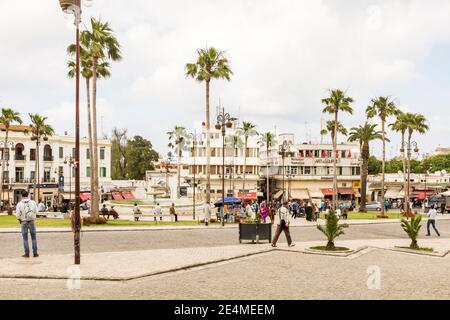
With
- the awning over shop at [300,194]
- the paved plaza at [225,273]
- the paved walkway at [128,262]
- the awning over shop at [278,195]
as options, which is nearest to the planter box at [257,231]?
the paved plaza at [225,273]

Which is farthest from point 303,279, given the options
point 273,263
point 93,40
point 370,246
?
point 93,40

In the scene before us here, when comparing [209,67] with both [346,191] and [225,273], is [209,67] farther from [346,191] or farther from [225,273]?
[346,191]

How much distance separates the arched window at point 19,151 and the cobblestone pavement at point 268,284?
58737 mm

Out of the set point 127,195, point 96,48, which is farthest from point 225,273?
point 127,195

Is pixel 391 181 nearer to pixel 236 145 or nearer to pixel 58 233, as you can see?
pixel 236 145

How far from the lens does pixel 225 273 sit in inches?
517

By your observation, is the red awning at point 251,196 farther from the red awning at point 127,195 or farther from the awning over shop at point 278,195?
the red awning at point 127,195

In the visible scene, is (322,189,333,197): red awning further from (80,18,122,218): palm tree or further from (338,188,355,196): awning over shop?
(80,18,122,218): palm tree

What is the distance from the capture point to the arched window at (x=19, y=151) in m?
67.1

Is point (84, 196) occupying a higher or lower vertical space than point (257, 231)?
higher

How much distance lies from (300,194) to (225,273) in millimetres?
64998

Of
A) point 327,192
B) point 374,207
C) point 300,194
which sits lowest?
point 374,207

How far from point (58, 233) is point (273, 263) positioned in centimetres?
1386

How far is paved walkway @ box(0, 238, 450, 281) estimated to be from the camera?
40.3 feet
